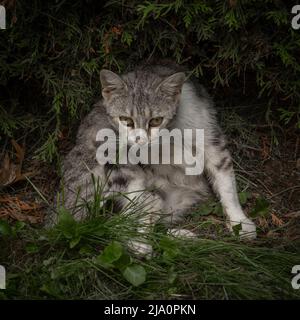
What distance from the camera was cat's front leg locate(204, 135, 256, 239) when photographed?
13.2 ft

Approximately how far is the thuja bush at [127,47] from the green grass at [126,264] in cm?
109

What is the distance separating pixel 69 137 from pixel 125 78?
907 millimetres

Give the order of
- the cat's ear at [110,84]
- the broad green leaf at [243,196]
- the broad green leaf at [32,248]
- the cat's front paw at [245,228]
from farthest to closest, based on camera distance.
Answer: the broad green leaf at [243,196]
the cat's ear at [110,84]
the cat's front paw at [245,228]
the broad green leaf at [32,248]

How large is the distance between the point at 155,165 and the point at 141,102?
58cm

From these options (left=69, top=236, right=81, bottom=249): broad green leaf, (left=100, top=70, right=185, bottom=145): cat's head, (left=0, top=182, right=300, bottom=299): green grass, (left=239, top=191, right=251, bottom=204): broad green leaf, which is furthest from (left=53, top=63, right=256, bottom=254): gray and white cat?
(left=69, top=236, right=81, bottom=249): broad green leaf

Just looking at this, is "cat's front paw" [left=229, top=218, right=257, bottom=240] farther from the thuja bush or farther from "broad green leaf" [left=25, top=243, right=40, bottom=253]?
"broad green leaf" [left=25, top=243, right=40, bottom=253]

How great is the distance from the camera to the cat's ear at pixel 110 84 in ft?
12.6

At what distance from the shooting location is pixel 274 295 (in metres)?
3.15

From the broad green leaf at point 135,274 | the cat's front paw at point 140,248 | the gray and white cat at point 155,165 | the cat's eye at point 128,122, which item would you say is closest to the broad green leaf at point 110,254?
the broad green leaf at point 135,274

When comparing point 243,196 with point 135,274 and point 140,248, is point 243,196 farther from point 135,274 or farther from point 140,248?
point 135,274

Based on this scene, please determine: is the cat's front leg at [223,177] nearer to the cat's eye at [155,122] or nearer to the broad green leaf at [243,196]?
the broad green leaf at [243,196]

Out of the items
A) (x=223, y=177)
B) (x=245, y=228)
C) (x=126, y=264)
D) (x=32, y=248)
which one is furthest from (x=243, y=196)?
(x=32, y=248)

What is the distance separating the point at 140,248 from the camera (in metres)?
3.44

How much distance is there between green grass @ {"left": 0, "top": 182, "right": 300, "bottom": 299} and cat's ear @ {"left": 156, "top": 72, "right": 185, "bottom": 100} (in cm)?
103
